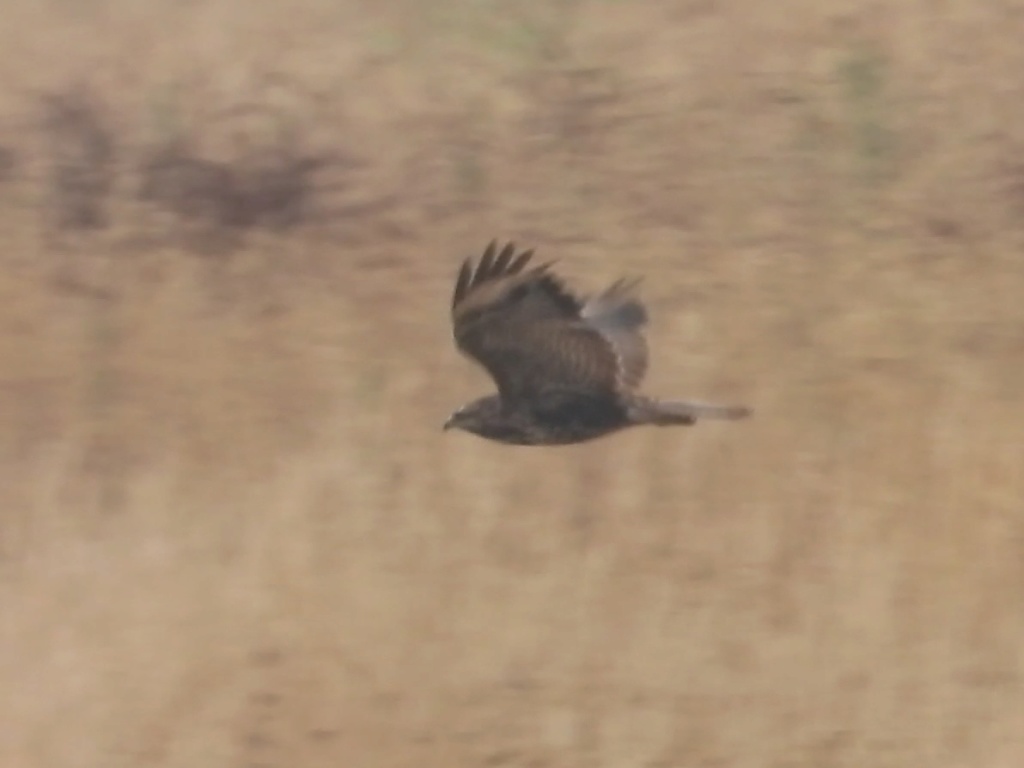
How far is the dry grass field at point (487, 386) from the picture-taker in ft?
22.9

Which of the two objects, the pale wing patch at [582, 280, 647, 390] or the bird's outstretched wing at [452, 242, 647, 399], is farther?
the pale wing patch at [582, 280, 647, 390]

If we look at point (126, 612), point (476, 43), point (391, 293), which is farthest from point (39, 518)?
point (476, 43)

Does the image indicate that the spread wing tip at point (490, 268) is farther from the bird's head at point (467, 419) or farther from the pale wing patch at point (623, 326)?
the bird's head at point (467, 419)

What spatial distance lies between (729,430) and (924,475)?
0.66 metres

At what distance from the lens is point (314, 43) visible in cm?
1024

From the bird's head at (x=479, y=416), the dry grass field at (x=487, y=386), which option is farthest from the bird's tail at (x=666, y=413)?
the dry grass field at (x=487, y=386)

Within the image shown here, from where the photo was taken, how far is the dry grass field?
698 centimetres

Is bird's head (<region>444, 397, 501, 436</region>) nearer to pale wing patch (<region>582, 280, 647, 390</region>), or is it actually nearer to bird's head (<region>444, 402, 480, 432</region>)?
bird's head (<region>444, 402, 480, 432</region>)

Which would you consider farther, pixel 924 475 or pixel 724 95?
pixel 724 95

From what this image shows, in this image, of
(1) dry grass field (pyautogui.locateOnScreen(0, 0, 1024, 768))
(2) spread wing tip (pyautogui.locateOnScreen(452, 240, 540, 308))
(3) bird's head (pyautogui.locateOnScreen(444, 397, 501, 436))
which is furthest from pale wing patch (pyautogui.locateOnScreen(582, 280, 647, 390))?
(1) dry grass field (pyautogui.locateOnScreen(0, 0, 1024, 768))

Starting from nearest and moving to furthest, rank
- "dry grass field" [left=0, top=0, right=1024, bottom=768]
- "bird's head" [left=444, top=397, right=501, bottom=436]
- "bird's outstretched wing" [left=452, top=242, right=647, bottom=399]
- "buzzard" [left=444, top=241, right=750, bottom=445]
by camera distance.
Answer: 1. "bird's outstretched wing" [left=452, top=242, right=647, bottom=399]
2. "buzzard" [left=444, top=241, right=750, bottom=445]
3. "bird's head" [left=444, top=397, right=501, bottom=436]
4. "dry grass field" [left=0, top=0, right=1024, bottom=768]

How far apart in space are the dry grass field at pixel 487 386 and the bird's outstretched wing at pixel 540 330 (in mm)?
1554

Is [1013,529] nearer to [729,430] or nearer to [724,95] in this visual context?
[729,430]

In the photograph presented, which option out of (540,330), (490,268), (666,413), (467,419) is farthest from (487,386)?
(490,268)
